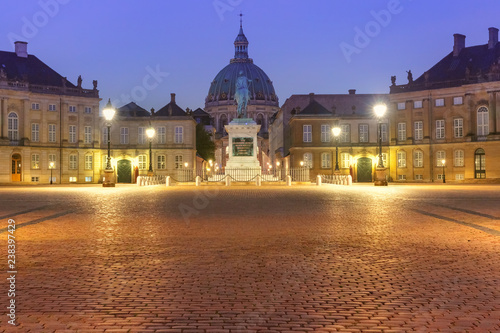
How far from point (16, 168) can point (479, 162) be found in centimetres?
5294

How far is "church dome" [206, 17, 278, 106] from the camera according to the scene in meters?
177

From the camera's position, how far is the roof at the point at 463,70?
63.3 metres

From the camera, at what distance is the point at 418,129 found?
68.5 m

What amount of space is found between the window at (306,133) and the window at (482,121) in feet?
63.7

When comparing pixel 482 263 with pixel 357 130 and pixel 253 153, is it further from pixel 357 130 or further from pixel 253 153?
pixel 357 130

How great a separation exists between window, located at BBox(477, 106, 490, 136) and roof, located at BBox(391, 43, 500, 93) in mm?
3440

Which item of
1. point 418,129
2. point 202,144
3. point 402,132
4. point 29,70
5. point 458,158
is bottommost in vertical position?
point 458,158

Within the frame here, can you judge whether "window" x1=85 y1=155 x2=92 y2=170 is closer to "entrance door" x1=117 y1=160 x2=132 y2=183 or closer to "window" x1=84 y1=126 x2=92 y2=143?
"window" x1=84 y1=126 x2=92 y2=143

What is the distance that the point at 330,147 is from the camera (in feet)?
229

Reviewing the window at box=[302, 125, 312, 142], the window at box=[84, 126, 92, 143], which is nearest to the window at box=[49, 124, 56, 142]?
the window at box=[84, 126, 92, 143]

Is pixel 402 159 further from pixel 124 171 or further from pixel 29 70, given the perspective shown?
pixel 29 70

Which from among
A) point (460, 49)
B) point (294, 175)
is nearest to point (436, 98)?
point (460, 49)

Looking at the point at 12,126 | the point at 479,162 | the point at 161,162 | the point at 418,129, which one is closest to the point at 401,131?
the point at 418,129

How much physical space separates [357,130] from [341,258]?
63.8m
